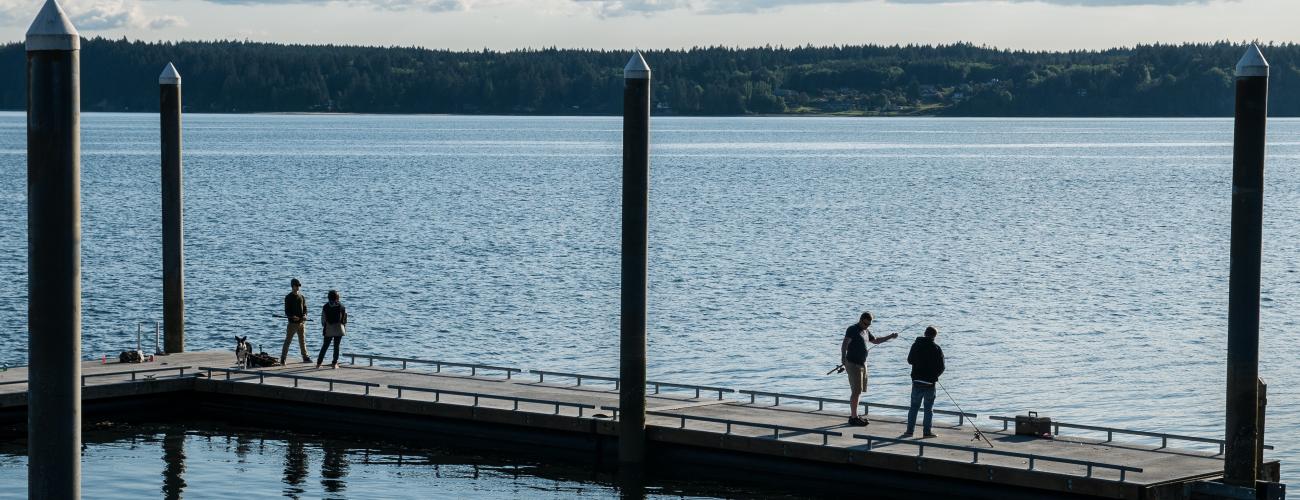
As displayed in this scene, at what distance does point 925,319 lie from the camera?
47.3 meters

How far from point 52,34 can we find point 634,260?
11.2 m

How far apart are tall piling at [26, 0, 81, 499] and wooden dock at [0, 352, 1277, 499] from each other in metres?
11.3

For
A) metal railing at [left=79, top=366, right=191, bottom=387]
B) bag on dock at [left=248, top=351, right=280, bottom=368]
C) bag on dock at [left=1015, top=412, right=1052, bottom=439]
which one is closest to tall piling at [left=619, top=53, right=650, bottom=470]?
bag on dock at [left=1015, top=412, right=1052, bottom=439]

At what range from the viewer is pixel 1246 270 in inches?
728

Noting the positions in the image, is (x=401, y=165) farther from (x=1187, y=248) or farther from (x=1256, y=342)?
(x=1256, y=342)

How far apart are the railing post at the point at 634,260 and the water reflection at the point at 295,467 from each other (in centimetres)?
434

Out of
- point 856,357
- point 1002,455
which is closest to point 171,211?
point 856,357

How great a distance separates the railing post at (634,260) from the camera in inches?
832

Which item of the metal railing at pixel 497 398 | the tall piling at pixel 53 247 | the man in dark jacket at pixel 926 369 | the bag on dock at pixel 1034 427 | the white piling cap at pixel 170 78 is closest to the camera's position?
the tall piling at pixel 53 247

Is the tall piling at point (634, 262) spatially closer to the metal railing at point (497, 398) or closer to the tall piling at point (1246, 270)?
the metal railing at point (497, 398)

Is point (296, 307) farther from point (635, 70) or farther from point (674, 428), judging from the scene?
point (635, 70)

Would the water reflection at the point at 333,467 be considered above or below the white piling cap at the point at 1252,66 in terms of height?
below

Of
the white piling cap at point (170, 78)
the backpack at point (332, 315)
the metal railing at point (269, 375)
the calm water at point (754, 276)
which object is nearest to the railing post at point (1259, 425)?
the calm water at point (754, 276)

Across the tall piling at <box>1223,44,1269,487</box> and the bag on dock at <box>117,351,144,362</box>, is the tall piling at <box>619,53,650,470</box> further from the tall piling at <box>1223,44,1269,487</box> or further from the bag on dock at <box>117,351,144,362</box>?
the bag on dock at <box>117,351,144,362</box>
